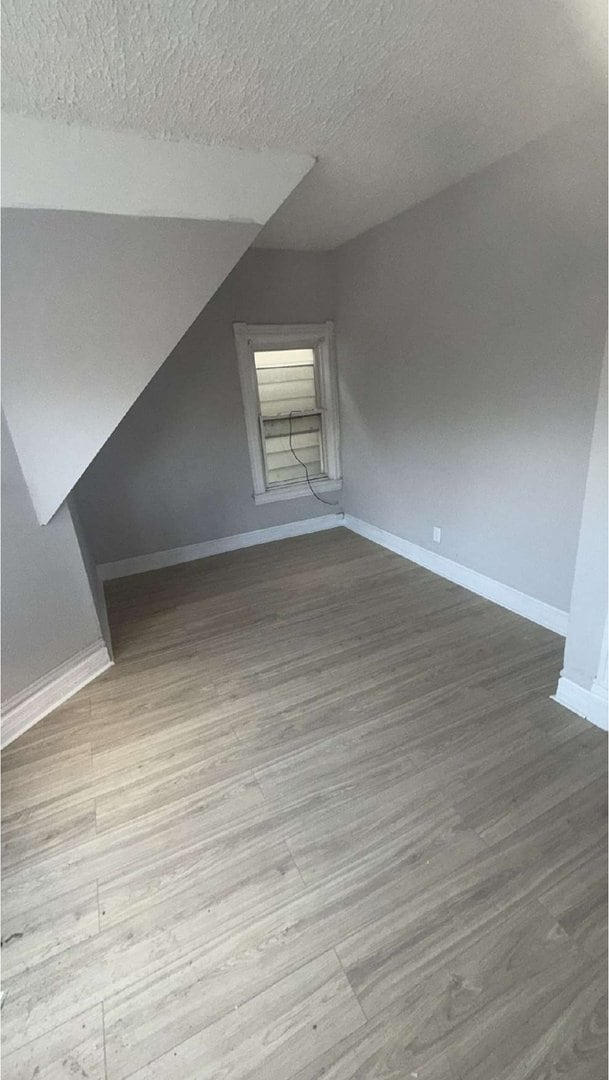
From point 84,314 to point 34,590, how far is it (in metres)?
1.26

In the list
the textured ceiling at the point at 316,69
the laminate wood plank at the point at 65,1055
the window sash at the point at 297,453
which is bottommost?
the laminate wood plank at the point at 65,1055

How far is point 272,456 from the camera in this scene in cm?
405

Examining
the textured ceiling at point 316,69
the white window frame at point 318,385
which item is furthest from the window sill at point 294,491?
the textured ceiling at point 316,69

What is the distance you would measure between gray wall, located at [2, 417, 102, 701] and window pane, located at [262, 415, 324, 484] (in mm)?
2128

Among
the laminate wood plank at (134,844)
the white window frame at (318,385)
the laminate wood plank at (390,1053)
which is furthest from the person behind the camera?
the white window frame at (318,385)

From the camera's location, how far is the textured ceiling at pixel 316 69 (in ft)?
3.92

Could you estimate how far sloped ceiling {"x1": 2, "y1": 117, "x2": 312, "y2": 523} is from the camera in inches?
66.1

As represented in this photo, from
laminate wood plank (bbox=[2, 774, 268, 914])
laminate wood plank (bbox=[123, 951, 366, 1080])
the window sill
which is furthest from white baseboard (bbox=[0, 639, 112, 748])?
the window sill

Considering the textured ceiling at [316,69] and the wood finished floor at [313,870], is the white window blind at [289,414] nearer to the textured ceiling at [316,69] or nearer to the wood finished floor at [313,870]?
the textured ceiling at [316,69]

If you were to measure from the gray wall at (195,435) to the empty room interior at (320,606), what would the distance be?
86 millimetres

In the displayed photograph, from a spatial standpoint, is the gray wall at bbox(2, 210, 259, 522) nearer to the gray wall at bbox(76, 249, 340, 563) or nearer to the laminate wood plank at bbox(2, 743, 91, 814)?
the laminate wood plank at bbox(2, 743, 91, 814)

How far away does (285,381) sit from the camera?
3.91 m

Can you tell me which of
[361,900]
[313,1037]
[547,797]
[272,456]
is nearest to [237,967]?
[313,1037]

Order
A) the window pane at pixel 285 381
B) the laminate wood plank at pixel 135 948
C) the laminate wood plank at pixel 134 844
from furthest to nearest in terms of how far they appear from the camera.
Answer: the window pane at pixel 285 381 < the laminate wood plank at pixel 134 844 < the laminate wood plank at pixel 135 948
